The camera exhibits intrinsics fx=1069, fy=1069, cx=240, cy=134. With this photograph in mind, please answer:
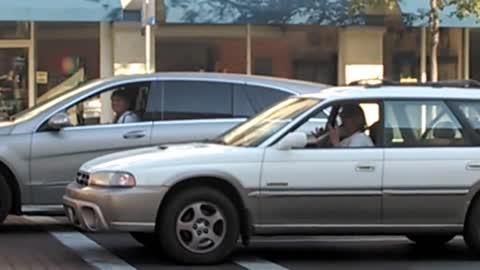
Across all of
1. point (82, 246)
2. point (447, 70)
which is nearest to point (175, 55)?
point (447, 70)

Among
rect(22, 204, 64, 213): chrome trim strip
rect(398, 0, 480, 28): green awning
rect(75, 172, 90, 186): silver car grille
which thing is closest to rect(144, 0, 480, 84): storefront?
rect(398, 0, 480, 28): green awning

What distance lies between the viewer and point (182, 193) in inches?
372

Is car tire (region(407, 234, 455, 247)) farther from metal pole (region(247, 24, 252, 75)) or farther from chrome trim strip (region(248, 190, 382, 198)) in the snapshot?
metal pole (region(247, 24, 252, 75))

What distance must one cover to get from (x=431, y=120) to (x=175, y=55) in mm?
10328

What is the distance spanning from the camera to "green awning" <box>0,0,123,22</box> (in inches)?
706

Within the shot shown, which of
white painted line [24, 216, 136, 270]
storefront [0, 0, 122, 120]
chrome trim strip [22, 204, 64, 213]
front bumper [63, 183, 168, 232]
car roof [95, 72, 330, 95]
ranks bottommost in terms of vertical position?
white painted line [24, 216, 136, 270]

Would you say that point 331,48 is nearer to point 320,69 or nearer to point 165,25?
point 320,69

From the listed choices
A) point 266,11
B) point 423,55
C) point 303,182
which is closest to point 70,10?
point 266,11

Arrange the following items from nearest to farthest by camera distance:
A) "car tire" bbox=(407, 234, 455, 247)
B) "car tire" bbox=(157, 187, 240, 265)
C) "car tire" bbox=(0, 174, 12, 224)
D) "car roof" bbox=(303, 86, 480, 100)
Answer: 1. "car tire" bbox=(157, 187, 240, 265)
2. "car roof" bbox=(303, 86, 480, 100)
3. "car tire" bbox=(407, 234, 455, 247)
4. "car tire" bbox=(0, 174, 12, 224)

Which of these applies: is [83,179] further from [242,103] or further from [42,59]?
[42,59]

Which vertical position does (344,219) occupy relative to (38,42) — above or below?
below

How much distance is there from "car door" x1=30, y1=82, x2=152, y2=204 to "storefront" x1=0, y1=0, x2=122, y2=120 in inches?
291

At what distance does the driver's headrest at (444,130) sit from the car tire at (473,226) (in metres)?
0.64

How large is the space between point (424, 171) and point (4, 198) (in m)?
4.58
